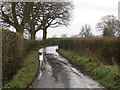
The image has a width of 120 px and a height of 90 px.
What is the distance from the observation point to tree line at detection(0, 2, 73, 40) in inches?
1674

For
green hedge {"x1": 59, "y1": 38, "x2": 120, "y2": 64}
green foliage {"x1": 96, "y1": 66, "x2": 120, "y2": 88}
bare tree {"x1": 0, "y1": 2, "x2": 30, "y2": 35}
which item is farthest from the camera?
bare tree {"x1": 0, "y1": 2, "x2": 30, "y2": 35}

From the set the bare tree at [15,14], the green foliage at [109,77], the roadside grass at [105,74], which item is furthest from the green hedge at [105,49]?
the bare tree at [15,14]

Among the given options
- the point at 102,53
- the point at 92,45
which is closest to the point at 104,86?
the point at 102,53

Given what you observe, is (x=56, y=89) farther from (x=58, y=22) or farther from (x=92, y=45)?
(x=58, y=22)

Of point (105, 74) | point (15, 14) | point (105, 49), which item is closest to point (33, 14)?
point (15, 14)

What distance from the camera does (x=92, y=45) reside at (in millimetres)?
25750

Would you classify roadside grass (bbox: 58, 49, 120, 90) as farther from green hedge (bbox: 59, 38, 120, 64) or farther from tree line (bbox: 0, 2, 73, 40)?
tree line (bbox: 0, 2, 73, 40)

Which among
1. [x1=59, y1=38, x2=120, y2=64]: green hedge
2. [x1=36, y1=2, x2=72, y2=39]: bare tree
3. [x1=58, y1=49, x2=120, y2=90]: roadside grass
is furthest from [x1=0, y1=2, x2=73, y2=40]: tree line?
[x1=58, y1=49, x2=120, y2=90]: roadside grass

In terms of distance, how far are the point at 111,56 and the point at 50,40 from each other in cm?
3396

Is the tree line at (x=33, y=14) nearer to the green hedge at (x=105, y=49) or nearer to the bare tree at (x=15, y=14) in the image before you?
the bare tree at (x=15, y=14)

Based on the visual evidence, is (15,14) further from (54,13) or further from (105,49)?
(105,49)

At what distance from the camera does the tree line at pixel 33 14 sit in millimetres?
42531

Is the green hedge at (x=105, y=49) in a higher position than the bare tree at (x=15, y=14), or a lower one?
lower

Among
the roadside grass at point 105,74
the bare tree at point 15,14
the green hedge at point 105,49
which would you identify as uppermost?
the bare tree at point 15,14
